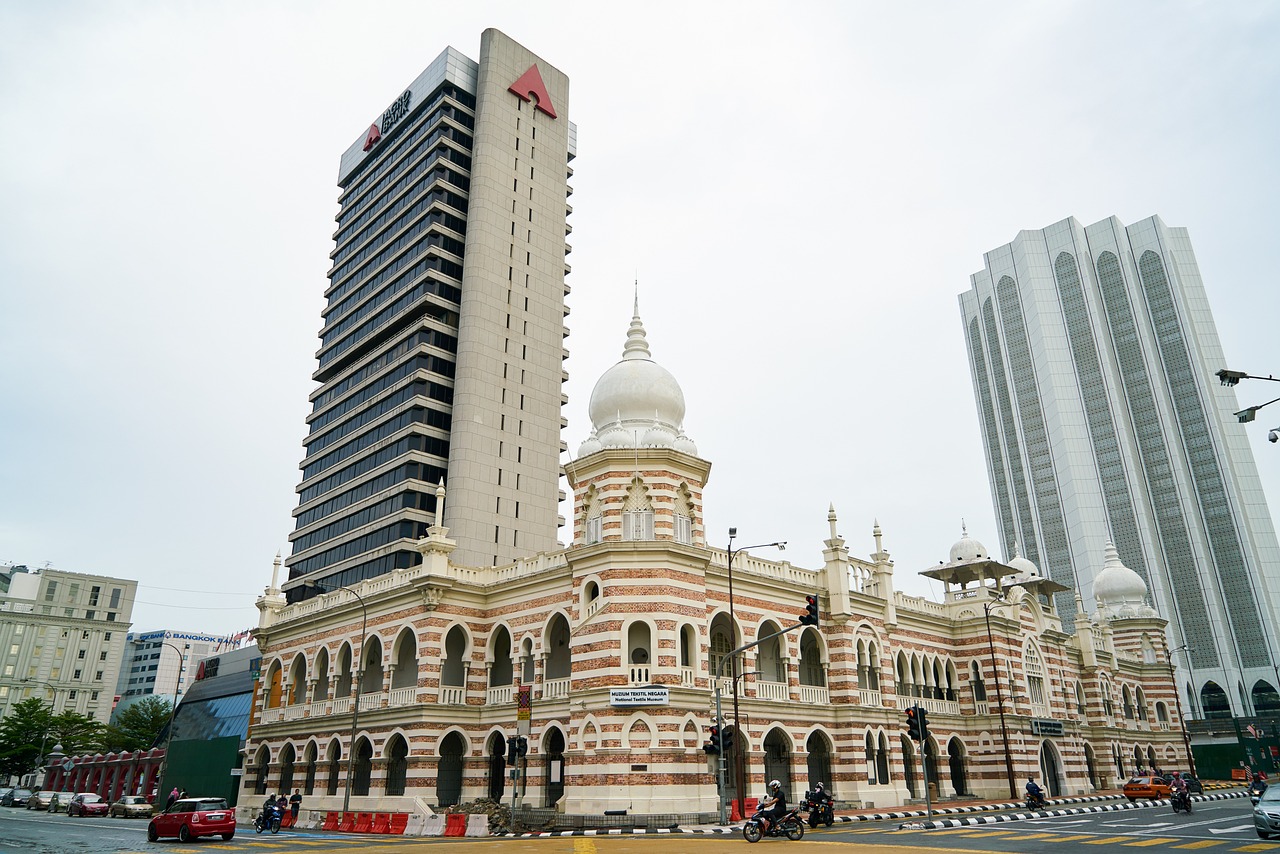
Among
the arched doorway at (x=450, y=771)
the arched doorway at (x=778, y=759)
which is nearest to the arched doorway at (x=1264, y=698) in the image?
the arched doorway at (x=778, y=759)

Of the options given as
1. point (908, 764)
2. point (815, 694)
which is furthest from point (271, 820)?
point (908, 764)

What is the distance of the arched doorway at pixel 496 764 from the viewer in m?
36.7

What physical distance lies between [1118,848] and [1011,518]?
109 metres

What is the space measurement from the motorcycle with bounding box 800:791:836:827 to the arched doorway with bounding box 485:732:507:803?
13693 mm

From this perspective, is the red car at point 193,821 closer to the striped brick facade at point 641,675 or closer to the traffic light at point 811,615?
the striped brick facade at point 641,675

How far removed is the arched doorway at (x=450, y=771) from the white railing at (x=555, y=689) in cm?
529

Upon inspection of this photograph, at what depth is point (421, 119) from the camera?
3219 inches

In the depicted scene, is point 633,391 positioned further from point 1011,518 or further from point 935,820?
point 1011,518

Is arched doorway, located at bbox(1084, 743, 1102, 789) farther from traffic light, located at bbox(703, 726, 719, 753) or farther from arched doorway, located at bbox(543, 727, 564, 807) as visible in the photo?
traffic light, located at bbox(703, 726, 719, 753)

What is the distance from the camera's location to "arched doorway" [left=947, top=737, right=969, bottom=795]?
46.1 meters

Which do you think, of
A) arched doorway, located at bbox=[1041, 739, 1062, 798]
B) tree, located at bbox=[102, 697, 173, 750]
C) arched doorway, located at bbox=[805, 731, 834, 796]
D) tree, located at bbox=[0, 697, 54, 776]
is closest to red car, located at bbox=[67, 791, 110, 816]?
tree, located at bbox=[0, 697, 54, 776]

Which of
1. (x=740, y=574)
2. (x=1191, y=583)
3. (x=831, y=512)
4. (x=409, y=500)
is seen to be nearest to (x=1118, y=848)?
(x=740, y=574)

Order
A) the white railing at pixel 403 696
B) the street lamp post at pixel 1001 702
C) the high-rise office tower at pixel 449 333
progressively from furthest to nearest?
the high-rise office tower at pixel 449 333, the street lamp post at pixel 1001 702, the white railing at pixel 403 696

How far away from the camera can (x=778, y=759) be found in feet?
122
